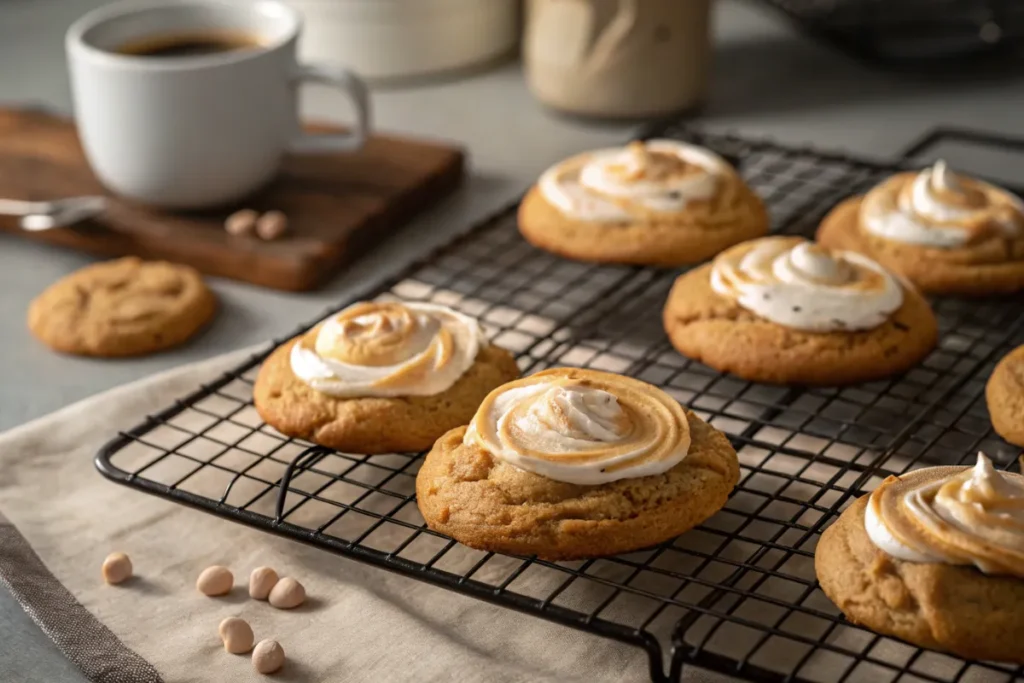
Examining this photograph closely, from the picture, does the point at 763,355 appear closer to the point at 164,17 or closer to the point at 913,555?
the point at 913,555

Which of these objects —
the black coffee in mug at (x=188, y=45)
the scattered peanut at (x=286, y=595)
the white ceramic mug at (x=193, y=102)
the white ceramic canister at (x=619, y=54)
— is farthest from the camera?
the white ceramic canister at (x=619, y=54)

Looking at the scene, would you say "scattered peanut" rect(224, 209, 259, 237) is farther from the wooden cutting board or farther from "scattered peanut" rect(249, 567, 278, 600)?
"scattered peanut" rect(249, 567, 278, 600)

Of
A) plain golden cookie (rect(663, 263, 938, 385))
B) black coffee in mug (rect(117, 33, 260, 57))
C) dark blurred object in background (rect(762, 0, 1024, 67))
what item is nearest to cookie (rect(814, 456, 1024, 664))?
plain golden cookie (rect(663, 263, 938, 385))

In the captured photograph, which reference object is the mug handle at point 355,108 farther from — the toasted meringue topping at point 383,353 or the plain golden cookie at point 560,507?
the plain golden cookie at point 560,507

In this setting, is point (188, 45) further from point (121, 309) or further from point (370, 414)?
point (370, 414)

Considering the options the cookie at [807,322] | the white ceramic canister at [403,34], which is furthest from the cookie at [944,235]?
the white ceramic canister at [403,34]
